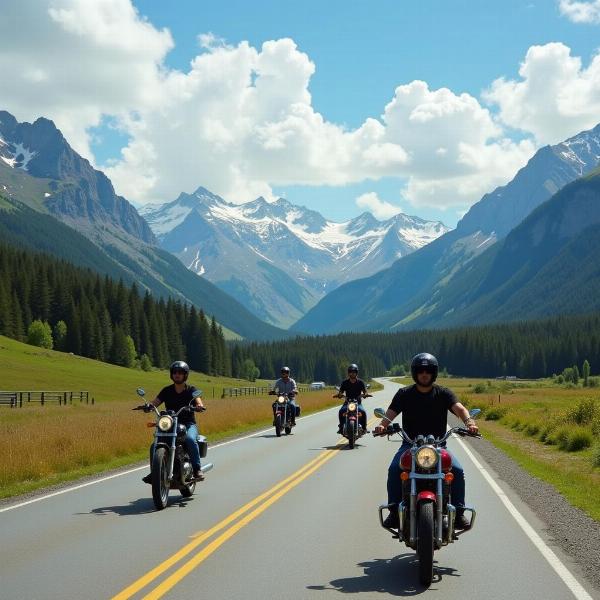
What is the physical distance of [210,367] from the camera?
5012 inches

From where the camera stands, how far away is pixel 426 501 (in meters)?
7.64

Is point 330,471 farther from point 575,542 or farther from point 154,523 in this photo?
point 575,542

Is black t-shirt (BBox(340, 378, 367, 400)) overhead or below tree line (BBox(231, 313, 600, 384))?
below

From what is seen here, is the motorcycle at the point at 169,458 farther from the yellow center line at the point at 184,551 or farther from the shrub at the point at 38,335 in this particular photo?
the shrub at the point at 38,335

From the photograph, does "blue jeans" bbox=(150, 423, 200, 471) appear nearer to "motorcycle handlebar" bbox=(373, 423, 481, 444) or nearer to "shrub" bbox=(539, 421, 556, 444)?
"motorcycle handlebar" bbox=(373, 423, 481, 444)

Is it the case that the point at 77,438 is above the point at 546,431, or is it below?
above

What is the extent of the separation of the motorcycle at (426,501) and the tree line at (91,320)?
97529 millimetres

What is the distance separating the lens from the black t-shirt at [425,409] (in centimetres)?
856

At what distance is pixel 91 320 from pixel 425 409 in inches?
3928

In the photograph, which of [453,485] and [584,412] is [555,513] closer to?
[453,485]

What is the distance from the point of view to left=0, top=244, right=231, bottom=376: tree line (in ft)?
340

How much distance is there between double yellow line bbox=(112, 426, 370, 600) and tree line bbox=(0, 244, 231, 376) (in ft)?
301

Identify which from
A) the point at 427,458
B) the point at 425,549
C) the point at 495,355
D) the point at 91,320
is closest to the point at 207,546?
the point at 425,549

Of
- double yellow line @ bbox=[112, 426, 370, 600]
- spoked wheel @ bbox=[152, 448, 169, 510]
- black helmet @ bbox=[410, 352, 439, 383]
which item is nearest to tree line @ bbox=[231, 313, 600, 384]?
double yellow line @ bbox=[112, 426, 370, 600]
